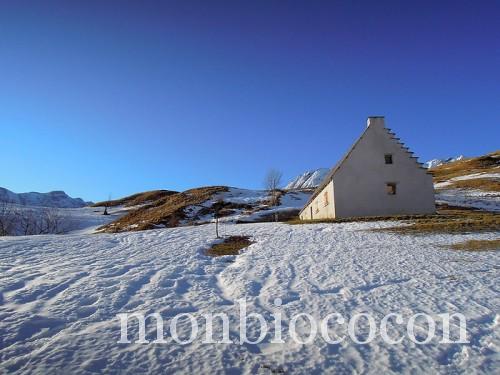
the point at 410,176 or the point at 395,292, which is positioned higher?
the point at 410,176

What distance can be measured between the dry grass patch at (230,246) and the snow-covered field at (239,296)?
0.68 m

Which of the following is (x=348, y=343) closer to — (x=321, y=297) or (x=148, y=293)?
(x=321, y=297)

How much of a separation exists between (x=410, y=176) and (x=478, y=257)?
61.8 feet

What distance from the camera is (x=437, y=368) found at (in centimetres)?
636

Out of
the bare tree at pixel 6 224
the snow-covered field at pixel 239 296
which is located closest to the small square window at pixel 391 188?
the snow-covered field at pixel 239 296

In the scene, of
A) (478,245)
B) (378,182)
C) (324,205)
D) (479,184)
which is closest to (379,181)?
(378,182)

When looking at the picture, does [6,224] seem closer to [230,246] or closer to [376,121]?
[230,246]

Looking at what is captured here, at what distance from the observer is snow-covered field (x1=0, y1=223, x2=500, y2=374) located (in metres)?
6.42

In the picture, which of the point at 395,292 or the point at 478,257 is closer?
the point at 395,292

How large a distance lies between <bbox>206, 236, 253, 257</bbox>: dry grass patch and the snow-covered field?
2.24 feet

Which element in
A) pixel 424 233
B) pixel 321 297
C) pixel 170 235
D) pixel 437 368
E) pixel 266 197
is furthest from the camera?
pixel 266 197

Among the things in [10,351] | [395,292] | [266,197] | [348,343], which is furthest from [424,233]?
[266,197]

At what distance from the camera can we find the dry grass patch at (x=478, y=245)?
1511 cm

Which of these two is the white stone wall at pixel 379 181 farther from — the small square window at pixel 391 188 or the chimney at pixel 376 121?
the chimney at pixel 376 121
